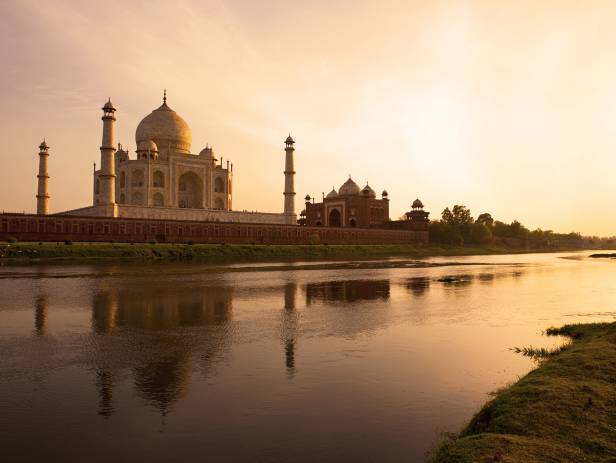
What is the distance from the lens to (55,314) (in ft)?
51.6

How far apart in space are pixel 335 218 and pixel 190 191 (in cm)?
2808

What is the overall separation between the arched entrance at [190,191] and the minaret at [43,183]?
18.1 m

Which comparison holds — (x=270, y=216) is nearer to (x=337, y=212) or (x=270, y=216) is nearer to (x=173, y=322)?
(x=337, y=212)

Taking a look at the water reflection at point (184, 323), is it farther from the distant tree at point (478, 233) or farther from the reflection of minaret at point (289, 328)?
the distant tree at point (478, 233)

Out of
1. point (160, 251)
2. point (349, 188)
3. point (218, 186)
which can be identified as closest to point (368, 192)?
point (349, 188)

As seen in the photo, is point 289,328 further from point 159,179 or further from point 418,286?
point 159,179

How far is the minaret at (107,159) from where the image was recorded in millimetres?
60562

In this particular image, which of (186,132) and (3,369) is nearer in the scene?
(3,369)

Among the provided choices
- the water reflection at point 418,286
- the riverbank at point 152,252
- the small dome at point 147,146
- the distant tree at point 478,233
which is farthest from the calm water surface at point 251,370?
the distant tree at point 478,233

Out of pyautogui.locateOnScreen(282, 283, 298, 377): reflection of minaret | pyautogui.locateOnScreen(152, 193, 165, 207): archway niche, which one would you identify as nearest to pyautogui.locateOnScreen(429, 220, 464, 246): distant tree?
pyautogui.locateOnScreen(152, 193, 165, 207): archway niche

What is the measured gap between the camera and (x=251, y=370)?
9492 millimetres

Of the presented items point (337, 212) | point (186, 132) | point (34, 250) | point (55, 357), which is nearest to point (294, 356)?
point (55, 357)

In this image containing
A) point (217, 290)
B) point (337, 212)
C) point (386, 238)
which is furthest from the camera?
point (337, 212)

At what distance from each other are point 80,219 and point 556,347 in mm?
53318
